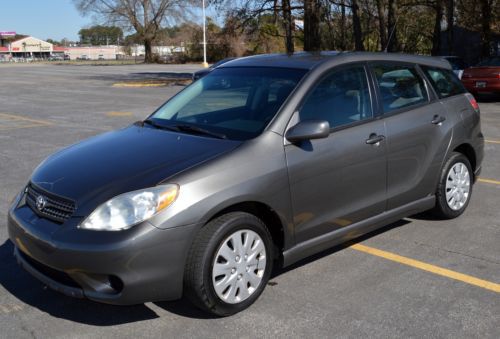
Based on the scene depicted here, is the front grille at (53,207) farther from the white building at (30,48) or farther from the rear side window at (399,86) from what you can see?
the white building at (30,48)

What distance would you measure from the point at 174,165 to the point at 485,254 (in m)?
2.83

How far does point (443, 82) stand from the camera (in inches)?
221

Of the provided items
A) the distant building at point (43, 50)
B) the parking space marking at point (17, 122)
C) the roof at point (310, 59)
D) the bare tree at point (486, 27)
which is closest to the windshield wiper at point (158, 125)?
the roof at point (310, 59)

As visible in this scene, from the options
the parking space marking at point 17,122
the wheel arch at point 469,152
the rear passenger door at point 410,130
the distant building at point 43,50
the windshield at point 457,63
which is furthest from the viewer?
the distant building at point 43,50

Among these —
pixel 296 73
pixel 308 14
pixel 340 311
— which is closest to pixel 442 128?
pixel 296 73

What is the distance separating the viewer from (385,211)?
4.73 meters

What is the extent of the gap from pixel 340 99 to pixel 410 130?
83 centimetres

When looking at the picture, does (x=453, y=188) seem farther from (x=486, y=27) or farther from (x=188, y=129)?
(x=486, y=27)

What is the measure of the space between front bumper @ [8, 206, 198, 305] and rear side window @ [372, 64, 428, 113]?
2285 millimetres

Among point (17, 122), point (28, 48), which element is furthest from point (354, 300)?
point (28, 48)

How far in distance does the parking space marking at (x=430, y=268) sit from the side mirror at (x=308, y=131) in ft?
4.48

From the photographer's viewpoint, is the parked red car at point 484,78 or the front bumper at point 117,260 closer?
the front bumper at point 117,260

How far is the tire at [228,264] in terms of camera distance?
343cm

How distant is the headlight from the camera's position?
3.29 meters
